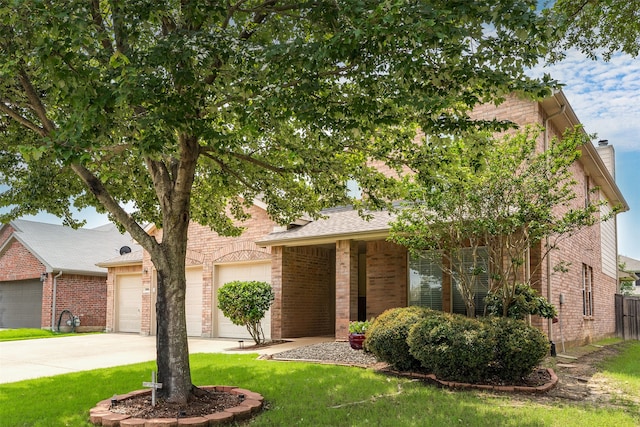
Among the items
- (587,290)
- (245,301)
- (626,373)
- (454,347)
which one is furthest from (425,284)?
(587,290)

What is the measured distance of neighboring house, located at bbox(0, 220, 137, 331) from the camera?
23672 millimetres

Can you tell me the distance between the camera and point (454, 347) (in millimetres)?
8391

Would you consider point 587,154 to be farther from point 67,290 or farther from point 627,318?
point 67,290

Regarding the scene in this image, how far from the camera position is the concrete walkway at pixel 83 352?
11266 millimetres

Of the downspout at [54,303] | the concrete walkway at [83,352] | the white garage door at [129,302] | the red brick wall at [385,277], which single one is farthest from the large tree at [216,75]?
the downspout at [54,303]

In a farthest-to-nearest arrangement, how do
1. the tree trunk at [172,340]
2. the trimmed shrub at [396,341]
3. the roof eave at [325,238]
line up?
the roof eave at [325,238] → the trimmed shrub at [396,341] → the tree trunk at [172,340]

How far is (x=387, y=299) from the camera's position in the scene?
48.3 ft

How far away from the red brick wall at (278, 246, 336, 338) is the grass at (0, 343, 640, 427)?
550cm

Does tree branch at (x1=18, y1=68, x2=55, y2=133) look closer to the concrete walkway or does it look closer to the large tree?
the large tree

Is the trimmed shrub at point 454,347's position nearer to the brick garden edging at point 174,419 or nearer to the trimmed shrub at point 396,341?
the trimmed shrub at point 396,341

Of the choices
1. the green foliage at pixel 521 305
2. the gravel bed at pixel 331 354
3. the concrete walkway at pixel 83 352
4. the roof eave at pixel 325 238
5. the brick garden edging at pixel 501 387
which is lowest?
the concrete walkway at pixel 83 352

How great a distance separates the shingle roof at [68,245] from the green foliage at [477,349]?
64.4 ft

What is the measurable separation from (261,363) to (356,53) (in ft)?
25.2

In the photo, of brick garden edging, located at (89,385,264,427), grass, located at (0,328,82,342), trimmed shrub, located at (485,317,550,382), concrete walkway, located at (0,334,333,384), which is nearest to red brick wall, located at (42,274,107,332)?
grass, located at (0,328,82,342)
